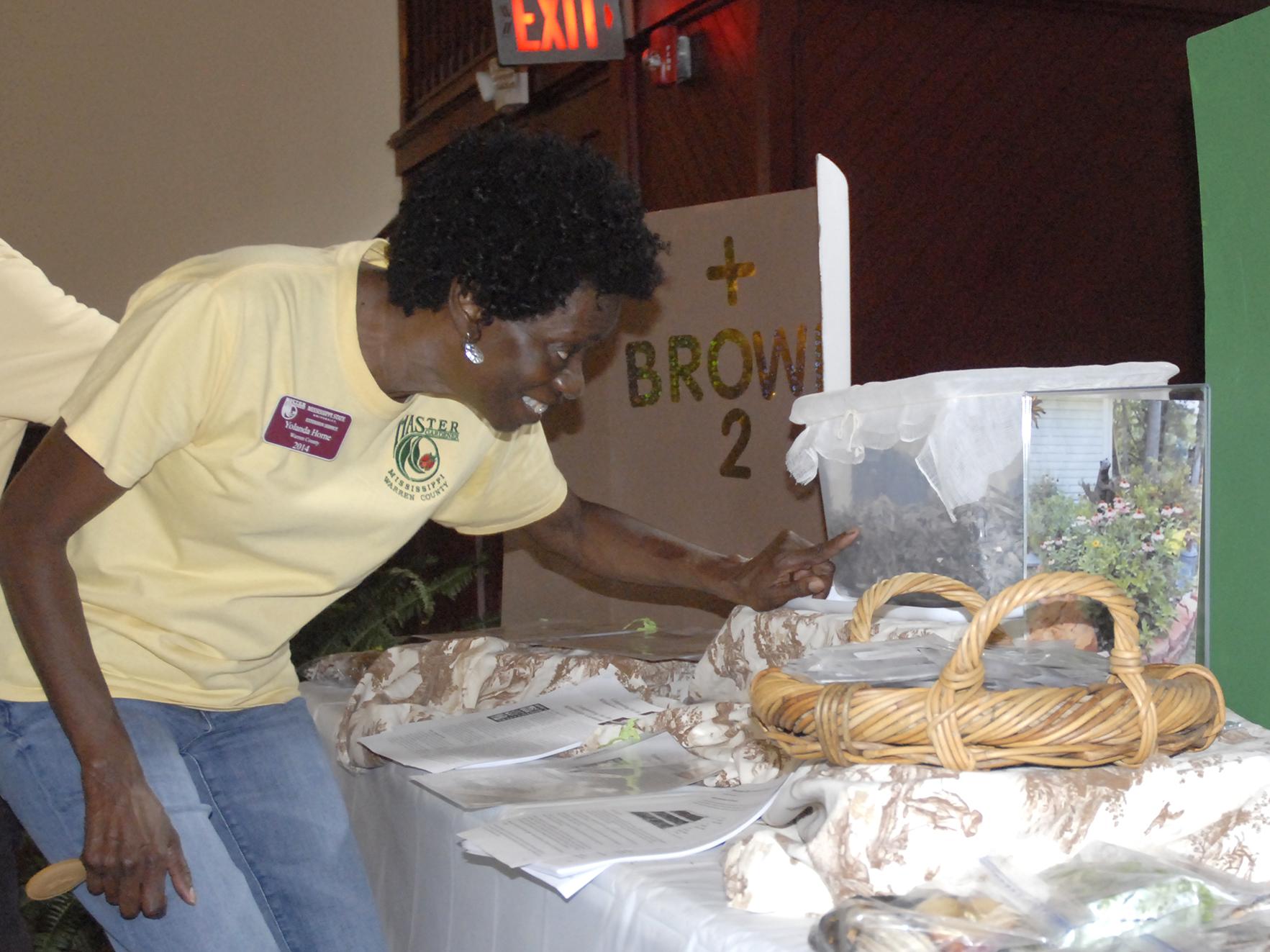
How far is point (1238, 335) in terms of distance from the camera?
116cm

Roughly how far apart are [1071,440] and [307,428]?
2.29 ft

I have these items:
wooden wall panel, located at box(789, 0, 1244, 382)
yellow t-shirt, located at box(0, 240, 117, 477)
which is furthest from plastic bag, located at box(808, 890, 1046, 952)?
wooden wall panel, located at box(789, 0, 1244, 382)

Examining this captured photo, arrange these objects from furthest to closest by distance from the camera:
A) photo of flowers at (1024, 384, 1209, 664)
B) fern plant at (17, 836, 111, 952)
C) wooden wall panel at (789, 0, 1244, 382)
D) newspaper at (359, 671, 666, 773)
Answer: wooden wall panel at (789, 0, 1244, 382), fern plant at (17, 836, 111, 952), newspaper at (359, 671, 666, 773), photo of flowers at (1024, 384, 1209, 664)

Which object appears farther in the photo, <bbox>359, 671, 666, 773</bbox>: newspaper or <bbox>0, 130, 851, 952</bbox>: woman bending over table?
<bbox>359, 671, 666, 773</bbox>: newspaper

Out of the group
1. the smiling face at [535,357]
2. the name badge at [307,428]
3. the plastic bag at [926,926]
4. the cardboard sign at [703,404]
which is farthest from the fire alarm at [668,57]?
the plastic bag at [926,926]

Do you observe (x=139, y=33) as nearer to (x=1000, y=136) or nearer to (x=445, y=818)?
(x=1000, y=136)

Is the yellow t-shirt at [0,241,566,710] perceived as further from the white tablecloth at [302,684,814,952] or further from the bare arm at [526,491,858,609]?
the bare arm at [526,491,858,609]

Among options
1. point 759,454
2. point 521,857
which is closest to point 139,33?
point 759,454

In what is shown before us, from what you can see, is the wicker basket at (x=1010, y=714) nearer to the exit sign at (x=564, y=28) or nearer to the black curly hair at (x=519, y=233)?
the black curly hair at (x=519, y=233)

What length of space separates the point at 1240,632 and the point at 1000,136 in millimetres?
2096

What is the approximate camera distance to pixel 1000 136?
2984mm

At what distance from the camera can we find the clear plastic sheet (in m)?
0.82

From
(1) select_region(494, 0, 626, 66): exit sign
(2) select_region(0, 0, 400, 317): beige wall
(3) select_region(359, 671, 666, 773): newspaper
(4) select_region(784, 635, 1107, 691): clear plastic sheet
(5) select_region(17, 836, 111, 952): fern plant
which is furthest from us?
(2) select_region(0, 0, 400, 317): beige wall

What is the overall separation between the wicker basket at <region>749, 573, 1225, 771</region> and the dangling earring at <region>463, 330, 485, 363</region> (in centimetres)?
52
